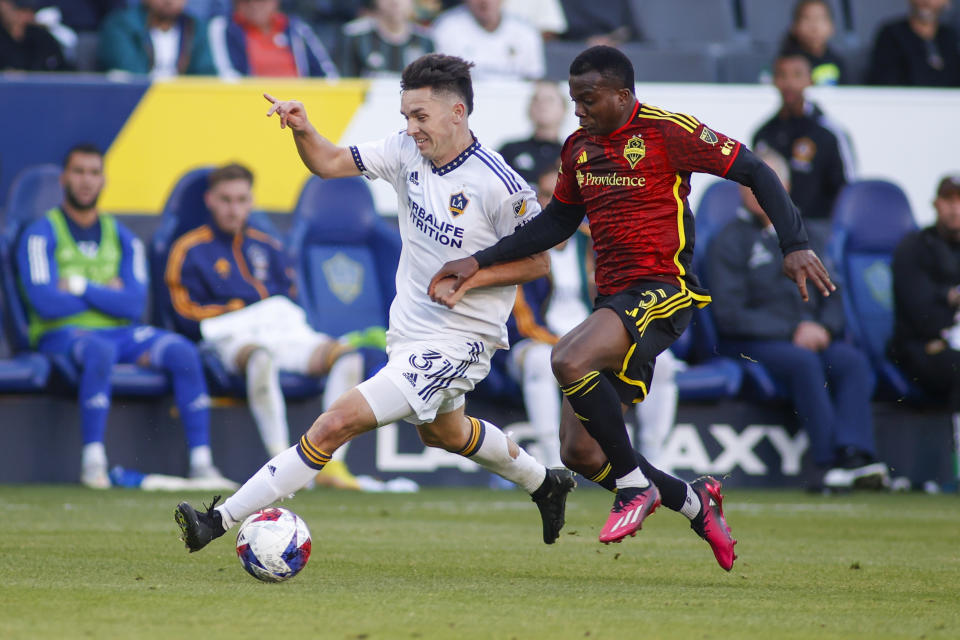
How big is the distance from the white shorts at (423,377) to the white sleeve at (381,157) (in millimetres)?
696

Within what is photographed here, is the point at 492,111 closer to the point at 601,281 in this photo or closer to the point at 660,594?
the point at 601,281

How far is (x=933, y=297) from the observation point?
37.2 ft

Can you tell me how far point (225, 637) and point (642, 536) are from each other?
3.99m

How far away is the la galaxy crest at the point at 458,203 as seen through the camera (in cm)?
614

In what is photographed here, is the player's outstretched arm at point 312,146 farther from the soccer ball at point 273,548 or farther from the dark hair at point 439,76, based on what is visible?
the soccer ball at point 273,548

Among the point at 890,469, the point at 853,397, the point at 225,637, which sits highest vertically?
the point at 225,637

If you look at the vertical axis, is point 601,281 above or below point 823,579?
above

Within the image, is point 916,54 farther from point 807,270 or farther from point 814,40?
point 807,270

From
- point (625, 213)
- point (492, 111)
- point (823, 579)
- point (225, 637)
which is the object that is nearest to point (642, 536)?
point (823, 579)

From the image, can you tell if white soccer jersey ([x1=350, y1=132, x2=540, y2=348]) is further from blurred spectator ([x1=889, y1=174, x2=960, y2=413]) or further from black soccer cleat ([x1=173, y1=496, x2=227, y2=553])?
blurred spectator ([x1=889, y1=174, x2=960, y2=413])

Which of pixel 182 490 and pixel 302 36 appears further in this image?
pixel 302 36

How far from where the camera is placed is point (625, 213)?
602 centimetres

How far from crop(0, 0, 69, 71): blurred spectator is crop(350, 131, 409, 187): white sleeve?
638 cm

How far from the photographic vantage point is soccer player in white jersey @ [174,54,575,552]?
6.00 metres
